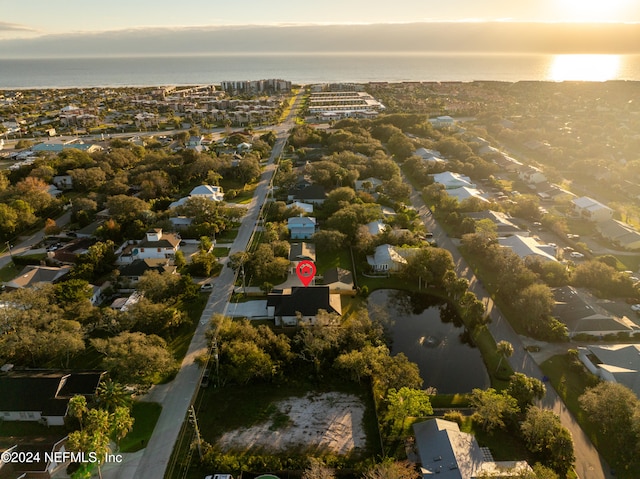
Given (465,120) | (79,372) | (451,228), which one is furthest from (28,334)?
(465,120)

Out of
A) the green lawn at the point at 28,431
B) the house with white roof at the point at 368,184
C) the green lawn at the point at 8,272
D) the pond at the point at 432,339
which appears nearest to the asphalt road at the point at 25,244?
the green lawn at the point at 8,272

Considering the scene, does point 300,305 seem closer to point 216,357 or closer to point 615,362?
point 216,357

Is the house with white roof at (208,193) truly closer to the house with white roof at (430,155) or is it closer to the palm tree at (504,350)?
the house with white roof at (430,155)

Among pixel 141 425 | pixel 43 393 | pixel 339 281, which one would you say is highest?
pixel 339 281

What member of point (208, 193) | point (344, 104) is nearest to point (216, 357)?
point (208, 193)

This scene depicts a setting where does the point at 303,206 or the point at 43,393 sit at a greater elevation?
the point at 303,206

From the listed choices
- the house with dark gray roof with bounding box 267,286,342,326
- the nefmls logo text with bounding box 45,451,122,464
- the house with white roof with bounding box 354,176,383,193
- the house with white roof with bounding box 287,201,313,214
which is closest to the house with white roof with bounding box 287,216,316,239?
the house with white roof with bounding box 287,201,313,214

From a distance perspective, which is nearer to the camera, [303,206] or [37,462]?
[37,462]
